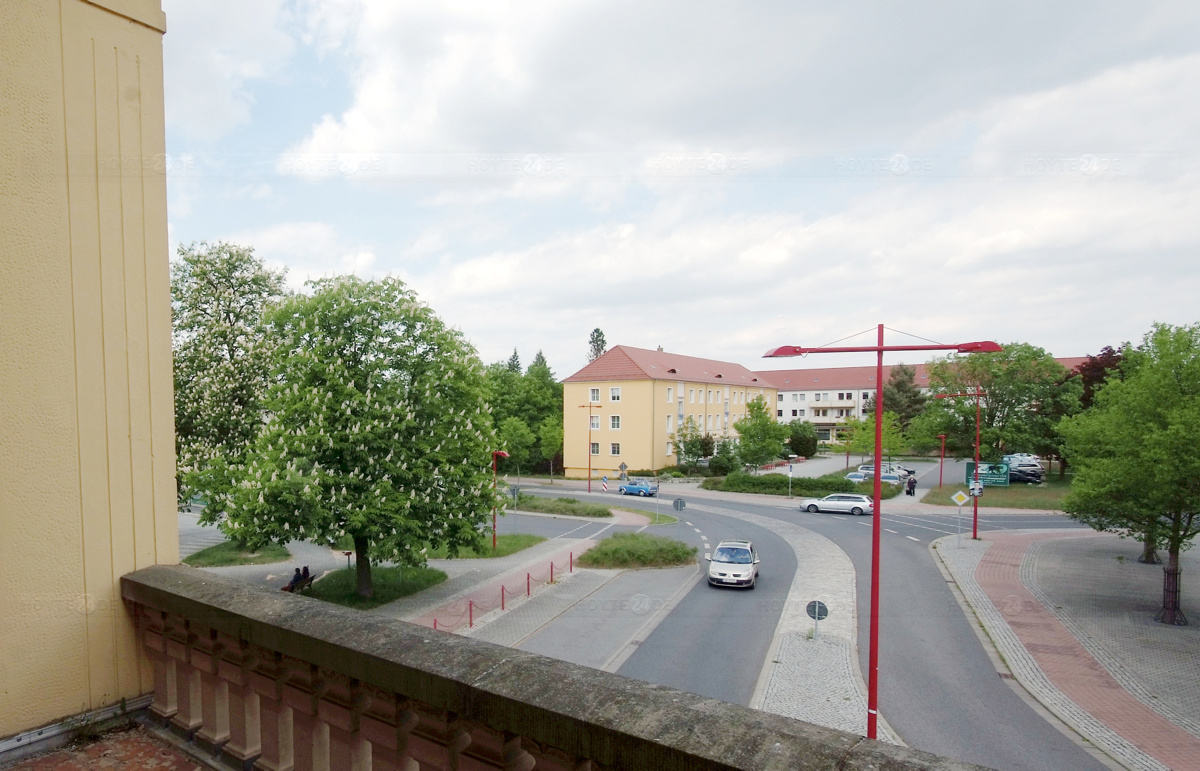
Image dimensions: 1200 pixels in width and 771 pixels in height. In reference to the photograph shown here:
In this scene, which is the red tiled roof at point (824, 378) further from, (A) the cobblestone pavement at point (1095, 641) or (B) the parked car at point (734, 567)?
(B) the parked car at point (734, 567)

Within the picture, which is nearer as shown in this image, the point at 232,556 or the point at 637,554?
the point at 637,554

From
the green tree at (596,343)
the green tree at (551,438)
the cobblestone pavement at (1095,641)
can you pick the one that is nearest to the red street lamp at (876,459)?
the cobblestone pavement at (1095,641)

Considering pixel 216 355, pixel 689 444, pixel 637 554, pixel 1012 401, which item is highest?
pixel 216 355

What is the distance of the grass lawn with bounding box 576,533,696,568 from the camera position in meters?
23.5

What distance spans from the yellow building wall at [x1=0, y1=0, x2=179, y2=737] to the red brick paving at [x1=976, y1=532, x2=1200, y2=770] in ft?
45.3

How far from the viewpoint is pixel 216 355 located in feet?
58.4

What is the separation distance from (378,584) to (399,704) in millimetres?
19004

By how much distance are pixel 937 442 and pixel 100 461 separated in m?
62.3

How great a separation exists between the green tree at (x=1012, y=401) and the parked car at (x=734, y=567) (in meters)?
34.3

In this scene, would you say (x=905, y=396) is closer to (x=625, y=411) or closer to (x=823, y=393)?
(x=823, y=393)

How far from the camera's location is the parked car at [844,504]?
36.6 m

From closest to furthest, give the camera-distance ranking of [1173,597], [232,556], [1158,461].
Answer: [1158,461], [1173,597], [232,556]

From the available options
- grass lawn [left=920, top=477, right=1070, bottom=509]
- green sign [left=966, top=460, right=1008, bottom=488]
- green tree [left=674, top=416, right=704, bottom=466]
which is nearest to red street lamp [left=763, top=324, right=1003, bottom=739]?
grass lawn [left=920, top=477, right=1070, bottom=509]

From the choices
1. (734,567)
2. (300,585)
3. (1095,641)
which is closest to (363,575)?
(300,585)
